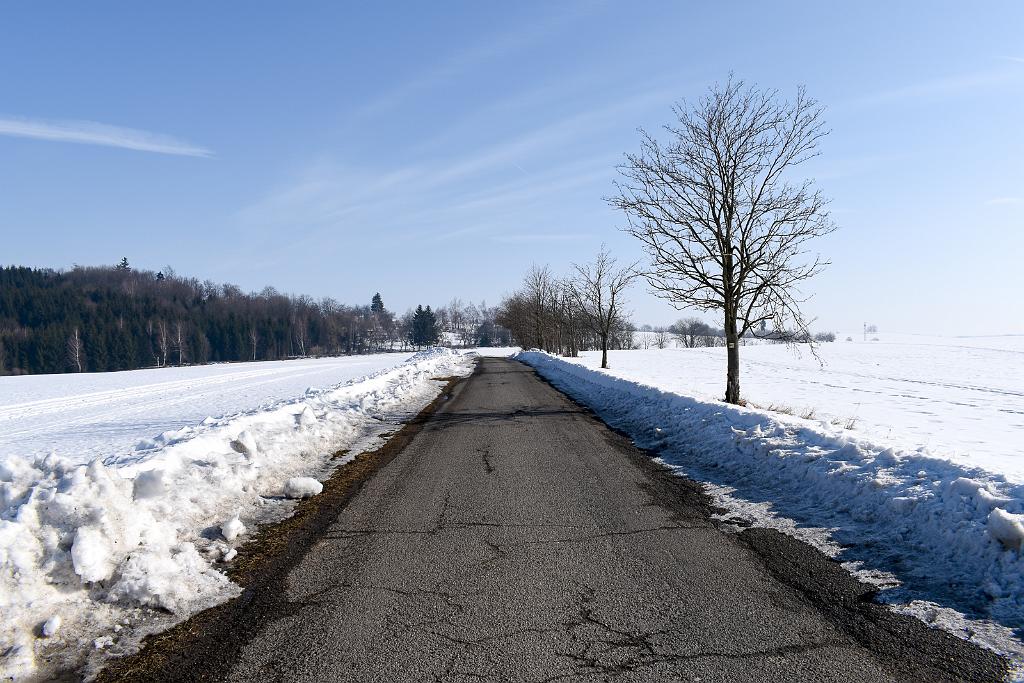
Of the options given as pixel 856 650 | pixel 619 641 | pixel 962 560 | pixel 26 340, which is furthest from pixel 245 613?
pixel 26 340

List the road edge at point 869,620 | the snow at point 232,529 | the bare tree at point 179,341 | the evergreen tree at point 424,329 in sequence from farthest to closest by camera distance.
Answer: the evergreen tree at point 424,329 → the bare tree at point 179,341 → the snow at point 232,529 → the road edge at point 869,620

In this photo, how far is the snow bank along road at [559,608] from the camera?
10.4 ft

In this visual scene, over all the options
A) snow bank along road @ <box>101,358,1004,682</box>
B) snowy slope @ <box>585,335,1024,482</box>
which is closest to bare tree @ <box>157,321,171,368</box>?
snowy slope @ <box>585,335,1024,482</box>

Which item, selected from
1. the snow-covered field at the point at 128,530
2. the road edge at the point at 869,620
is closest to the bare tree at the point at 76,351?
the snow-covered field at the point at 128,530

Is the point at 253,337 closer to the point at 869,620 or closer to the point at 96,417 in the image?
the point at 96,417

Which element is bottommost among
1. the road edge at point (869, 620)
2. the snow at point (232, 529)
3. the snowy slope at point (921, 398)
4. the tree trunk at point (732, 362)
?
the snowy slope at point (921, 398)

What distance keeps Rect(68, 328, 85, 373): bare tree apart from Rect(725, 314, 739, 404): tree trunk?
108079 mm

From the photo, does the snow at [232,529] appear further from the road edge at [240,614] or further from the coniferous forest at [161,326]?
the coniferous forest at [161,326]

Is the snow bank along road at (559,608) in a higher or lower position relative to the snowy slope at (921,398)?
higher

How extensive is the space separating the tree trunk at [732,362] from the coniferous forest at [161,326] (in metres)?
107

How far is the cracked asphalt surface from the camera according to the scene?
3152 millimetres

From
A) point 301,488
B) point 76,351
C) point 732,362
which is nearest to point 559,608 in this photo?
point 301,488

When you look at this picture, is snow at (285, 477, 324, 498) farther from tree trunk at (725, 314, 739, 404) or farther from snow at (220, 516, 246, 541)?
tree trunk at (725, 314, 739, 404)

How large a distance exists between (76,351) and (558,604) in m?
114
